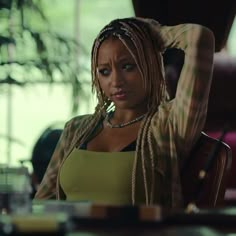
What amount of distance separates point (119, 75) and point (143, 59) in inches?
2.9

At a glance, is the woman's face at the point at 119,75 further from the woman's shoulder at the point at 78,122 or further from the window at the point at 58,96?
the window at the point at 58,96

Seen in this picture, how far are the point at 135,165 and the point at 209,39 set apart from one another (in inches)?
13.8

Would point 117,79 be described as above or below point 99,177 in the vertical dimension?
above

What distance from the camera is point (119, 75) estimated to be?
4.70 ft

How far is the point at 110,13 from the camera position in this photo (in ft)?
17.1

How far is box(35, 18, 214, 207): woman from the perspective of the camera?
4.54 ft

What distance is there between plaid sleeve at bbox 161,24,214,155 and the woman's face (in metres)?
0.10

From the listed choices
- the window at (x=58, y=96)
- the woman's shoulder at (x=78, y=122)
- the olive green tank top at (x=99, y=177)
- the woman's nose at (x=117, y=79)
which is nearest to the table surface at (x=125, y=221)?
the olive green tank top at (x=99, y=177)

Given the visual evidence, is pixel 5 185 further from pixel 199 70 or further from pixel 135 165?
pixel 199 70

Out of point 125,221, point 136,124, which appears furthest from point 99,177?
point 125,221

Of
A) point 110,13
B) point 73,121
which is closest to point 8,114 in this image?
point 110,13

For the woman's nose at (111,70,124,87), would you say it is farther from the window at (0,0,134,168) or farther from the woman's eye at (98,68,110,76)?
the window at (0,0,134,168)

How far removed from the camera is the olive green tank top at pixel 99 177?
1.37 metres

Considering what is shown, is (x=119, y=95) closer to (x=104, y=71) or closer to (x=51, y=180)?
(x=104, y=71)
